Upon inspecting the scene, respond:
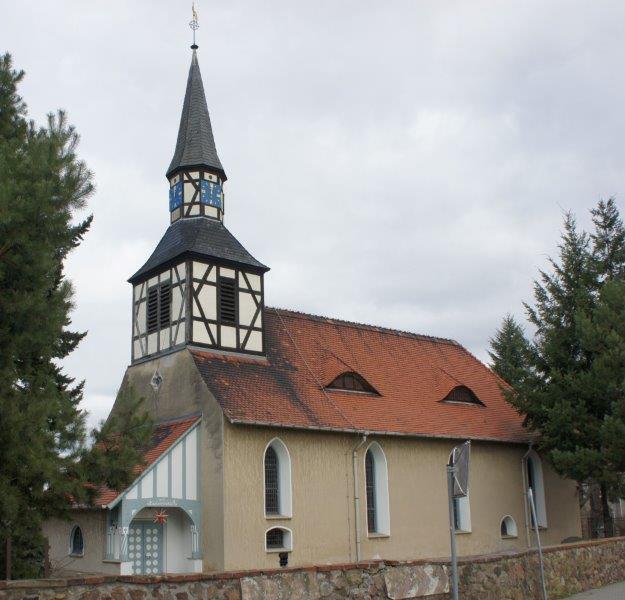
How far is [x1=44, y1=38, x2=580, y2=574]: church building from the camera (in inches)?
805

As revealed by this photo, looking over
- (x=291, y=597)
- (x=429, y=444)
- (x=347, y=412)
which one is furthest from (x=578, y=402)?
(x=291, y=597)

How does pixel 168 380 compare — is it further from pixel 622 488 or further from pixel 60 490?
pixel 622 488

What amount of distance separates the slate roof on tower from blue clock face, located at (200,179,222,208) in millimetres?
758

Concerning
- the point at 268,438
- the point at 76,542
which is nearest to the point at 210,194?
the point at 268,438

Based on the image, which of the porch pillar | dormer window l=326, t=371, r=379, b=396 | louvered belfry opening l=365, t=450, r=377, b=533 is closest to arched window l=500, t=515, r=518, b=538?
louvered belfry opening l=365, t=450, r=377, b=533

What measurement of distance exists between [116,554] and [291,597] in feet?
33.5

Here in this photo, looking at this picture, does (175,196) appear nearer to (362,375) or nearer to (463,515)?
(362,375)

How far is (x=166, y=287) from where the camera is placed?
24.0 m

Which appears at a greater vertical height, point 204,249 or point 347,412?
point 204,249

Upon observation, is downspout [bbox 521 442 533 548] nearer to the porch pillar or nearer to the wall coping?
the porch pillar

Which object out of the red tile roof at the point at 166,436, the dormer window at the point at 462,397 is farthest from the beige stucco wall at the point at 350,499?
the dormer window at the point at 462,397

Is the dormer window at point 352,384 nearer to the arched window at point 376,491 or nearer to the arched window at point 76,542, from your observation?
the arched window at point 376,491

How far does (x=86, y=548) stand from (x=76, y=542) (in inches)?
41.0

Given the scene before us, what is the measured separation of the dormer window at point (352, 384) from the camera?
81.5 ft
